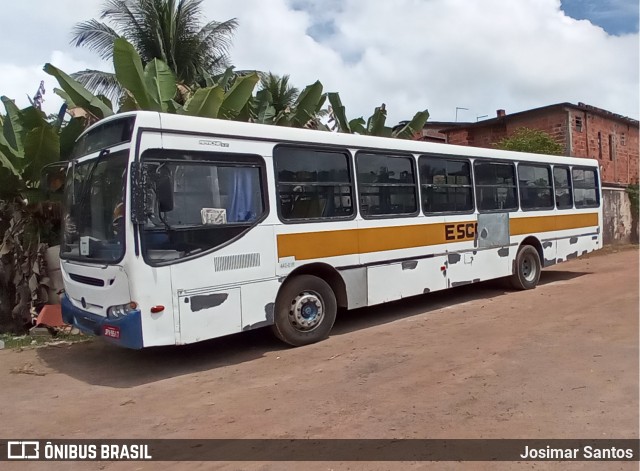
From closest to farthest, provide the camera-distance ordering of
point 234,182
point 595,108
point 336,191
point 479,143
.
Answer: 1. point 234,182
2. point 336,191
3. point 595,108
4. point 479,143

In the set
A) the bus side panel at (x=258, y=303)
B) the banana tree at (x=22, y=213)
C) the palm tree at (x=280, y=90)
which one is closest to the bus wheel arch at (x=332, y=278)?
the bus side panel at (x=258, y=303)

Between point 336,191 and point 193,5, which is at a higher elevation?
point 193,5

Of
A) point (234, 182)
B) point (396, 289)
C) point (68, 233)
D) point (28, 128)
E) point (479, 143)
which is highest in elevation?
point (479, 143)

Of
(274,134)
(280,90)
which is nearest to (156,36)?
(280,90)

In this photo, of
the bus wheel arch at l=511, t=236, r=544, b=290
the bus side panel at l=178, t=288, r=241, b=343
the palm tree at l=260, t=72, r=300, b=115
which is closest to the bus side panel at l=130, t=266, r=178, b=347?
the bus side panel at l=178, t=288, r=241, b=343

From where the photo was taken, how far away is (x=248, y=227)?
6430 millimetres

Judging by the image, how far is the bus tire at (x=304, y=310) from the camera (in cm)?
682

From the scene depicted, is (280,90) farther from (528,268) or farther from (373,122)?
(528,268)

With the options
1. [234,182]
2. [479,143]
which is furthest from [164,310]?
[479,143]

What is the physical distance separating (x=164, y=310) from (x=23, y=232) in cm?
482

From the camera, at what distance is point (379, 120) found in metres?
13.3

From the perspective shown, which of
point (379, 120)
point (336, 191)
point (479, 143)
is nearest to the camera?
point (336, 191)

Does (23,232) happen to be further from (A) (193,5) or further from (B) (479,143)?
(B) (479,143)

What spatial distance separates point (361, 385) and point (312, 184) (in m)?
2.81
